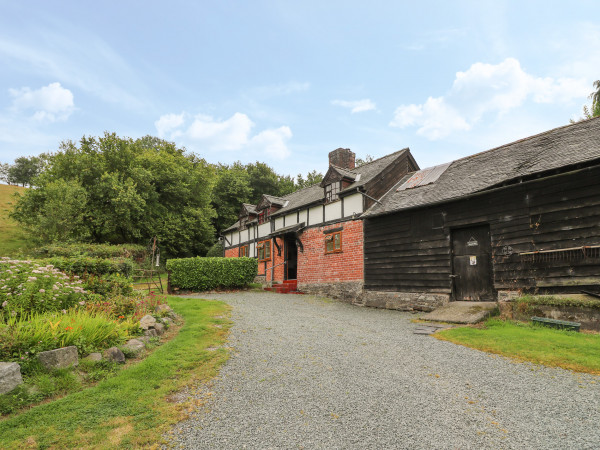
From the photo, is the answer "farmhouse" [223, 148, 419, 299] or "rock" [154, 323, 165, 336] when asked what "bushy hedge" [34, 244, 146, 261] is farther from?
"rock" [154, 323, 165, 336]

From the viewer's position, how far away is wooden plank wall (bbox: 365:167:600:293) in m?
8.79

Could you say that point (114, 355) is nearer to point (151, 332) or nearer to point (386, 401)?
point (151, 332)

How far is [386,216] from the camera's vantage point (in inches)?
561

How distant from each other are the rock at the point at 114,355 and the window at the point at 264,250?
1640cm

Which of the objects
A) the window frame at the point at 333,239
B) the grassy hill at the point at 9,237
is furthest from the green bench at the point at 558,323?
the grassy hill at the point at 9,237

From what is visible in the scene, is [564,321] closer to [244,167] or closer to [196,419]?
[196,419]

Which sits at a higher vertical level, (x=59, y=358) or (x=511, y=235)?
(x=511, y=235)

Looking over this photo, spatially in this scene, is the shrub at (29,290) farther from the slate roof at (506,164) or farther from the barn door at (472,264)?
the barn door at (472,264)

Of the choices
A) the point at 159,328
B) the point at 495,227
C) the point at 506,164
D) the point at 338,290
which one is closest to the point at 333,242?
the point at 338,290

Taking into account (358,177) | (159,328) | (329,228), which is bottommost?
(159,328)

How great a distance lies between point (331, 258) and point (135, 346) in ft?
39.4

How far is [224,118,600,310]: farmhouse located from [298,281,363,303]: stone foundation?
2.0 inches

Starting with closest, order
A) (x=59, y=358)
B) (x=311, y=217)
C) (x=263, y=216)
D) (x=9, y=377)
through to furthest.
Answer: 1. (x=9, y=377)
2. (x=59, y=358)
3. (x=311, y=217)
4. (x=263, y=216)

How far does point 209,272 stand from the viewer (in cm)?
1722
